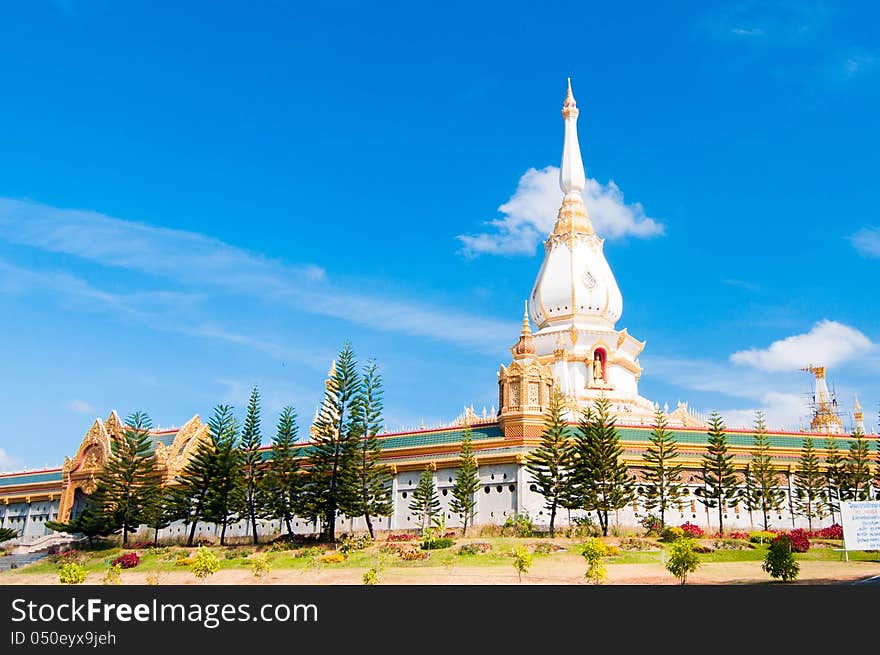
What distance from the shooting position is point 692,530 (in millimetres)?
28859

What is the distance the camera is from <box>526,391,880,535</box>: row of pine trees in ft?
96.1

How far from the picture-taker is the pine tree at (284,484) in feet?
103

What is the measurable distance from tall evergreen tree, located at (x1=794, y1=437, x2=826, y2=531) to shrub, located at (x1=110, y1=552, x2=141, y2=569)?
83.4ft

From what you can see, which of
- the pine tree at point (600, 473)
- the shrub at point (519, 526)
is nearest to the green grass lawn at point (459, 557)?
the shrub at point (519, 526)

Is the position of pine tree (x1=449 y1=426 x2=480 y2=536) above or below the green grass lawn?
above

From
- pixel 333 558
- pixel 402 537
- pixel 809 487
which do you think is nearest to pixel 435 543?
pixel 333 558

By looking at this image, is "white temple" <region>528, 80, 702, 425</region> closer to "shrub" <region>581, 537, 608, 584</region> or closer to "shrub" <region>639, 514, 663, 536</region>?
"shrub" <region>639, 514, 663, 536</region>

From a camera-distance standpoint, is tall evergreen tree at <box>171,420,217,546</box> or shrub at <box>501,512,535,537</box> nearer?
shrub at <box>501,512,535,537</box>

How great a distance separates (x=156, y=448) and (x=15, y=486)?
12259mm

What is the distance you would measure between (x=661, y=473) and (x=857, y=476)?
8383 mm

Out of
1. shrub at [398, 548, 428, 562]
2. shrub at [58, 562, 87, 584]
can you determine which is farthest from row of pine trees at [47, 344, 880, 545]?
shrub at [58, 562, 87, 584]

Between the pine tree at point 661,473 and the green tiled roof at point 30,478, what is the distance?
3073 centimetres

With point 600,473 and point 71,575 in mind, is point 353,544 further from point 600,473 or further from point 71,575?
point 600,473

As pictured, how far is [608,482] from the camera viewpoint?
30.4 m
